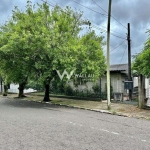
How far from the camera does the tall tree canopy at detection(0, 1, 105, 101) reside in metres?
14.9

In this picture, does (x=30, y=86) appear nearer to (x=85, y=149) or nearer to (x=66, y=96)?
(x=66, y=96)

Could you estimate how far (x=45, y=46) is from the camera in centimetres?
1484

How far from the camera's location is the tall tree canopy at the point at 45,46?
14.9 meters

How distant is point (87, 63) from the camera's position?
1565 cm

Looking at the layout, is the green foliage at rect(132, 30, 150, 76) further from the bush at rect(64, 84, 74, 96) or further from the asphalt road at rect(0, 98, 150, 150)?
the bush at rect(64, 84, 74, 96)

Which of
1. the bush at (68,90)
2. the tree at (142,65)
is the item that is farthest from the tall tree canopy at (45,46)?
the bush at (68,90)

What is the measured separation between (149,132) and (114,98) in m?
9.63

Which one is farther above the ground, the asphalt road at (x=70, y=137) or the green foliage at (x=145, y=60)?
the green foliage at (x=145, y=60)

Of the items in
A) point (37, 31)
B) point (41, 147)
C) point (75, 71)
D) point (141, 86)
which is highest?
point (37, 31)

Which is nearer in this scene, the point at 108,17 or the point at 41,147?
the point at 41,147

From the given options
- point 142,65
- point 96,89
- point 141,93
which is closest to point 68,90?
point 96,89

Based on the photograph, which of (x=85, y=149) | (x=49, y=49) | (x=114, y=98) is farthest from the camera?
(x=114, y=98)

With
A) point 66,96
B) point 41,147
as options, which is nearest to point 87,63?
point 66,96

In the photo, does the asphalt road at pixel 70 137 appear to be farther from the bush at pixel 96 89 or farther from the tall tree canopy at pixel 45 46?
the bush at pixel 96 89
